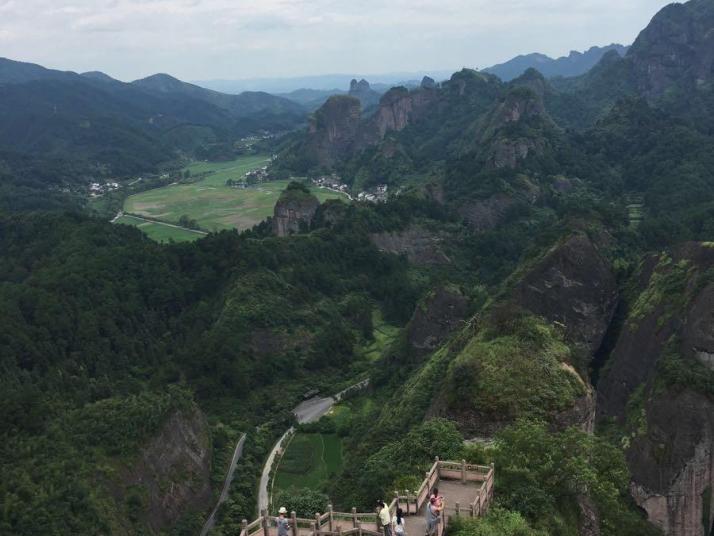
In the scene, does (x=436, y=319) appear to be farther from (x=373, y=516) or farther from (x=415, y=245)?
(x=373, y=516)

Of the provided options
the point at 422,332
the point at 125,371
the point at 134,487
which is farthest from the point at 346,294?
the point at 134,487

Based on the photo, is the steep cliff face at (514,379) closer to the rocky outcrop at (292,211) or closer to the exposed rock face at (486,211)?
the exposed rock face at (486,211)

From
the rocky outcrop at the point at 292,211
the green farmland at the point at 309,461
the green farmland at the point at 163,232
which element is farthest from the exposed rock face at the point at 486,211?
the green farmland at the point at 309,461

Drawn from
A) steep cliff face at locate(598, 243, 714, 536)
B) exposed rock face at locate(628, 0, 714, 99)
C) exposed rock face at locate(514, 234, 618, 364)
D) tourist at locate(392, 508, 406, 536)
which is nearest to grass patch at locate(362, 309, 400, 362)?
exposed rock face at locate(514, 234, 618, 364)

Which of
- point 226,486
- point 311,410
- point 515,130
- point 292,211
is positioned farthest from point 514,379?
point 515,130

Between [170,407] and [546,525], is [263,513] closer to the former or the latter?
[546,525]
